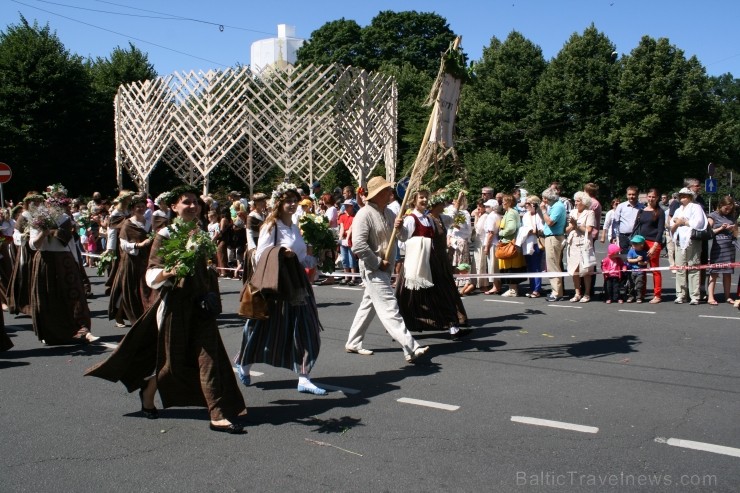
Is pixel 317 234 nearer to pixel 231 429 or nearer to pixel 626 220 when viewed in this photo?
pixel 231 429

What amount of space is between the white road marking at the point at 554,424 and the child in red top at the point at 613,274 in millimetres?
6336

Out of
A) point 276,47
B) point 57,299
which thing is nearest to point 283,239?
point 57,299

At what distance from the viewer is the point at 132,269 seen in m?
9.41

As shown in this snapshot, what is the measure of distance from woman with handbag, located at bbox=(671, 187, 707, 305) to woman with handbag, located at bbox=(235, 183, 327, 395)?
7.05 m

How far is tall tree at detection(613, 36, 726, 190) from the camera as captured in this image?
125 ft

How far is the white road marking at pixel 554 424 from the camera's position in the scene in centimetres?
530

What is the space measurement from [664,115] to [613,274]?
30727 mm

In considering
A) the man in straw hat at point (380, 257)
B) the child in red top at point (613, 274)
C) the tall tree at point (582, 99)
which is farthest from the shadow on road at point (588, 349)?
the tall tree at point (582, 99)

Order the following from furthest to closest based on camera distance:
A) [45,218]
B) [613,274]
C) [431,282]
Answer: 1. [613,274]
2. [45,218]
3. [431,282]

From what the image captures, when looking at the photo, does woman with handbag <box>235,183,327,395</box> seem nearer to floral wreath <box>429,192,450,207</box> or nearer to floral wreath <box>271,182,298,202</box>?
floral wreath <box>271,182,298,202</box>

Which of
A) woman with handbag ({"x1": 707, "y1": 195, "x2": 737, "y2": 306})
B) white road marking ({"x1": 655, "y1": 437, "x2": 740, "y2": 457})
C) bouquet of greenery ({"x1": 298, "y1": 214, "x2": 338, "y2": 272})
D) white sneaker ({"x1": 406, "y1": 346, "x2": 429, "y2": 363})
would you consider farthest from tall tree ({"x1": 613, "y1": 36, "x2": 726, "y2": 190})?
white road marking ({"x1": 655, "y1": 437, "x2": 740, "y2": 457})

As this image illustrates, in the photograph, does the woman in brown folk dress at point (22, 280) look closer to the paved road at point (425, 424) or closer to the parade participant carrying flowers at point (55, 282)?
the parade participant carrying flowers at point (55, 282)

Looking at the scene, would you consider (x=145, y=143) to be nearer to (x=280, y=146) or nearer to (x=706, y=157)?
(x=280, y=146)

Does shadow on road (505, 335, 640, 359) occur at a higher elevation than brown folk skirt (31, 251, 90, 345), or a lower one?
lower
